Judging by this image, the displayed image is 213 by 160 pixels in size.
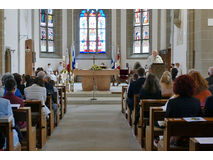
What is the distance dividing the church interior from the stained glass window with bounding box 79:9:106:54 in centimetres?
6

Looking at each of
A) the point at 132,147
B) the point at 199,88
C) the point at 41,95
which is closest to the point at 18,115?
the point at 41,95

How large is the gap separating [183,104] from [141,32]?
15.8 meters

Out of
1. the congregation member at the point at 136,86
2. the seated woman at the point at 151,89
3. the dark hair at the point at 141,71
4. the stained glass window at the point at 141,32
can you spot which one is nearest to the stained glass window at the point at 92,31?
the stained glass window at the point at 141,32

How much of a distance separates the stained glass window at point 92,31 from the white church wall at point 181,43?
22.8ft

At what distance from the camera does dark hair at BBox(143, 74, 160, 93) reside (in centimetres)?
521

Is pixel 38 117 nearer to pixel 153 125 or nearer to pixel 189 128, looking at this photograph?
pixel 153 125

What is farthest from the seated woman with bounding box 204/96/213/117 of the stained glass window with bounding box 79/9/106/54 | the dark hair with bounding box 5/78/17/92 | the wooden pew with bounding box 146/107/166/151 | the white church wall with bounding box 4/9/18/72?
the stained glass window with bounding box 79/9/106/54

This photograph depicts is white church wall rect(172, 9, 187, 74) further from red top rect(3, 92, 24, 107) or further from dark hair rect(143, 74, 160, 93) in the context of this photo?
red top rect(3, 92, 24, 107)

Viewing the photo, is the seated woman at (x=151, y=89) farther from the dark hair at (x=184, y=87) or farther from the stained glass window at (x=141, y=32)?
the stained glass window at (x=141, y=32)

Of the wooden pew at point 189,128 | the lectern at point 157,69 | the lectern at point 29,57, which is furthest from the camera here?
the lectern at point 29,57

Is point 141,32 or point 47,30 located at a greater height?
point 47,30

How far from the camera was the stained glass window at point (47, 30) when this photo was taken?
60.3ft

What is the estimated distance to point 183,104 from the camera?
10.8 ft

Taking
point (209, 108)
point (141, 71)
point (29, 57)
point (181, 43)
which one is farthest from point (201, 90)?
point (29, 57)
